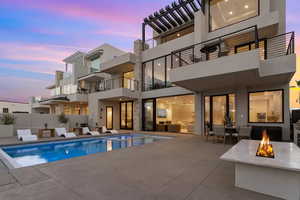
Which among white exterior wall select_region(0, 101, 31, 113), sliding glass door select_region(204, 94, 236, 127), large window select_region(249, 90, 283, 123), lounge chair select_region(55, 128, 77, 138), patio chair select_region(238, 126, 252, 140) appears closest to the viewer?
patio chair select_region(238, 126, 252, 140)

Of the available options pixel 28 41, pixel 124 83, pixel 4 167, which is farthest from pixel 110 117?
pixel 4 167

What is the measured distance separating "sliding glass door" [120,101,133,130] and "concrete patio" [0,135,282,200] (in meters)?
11.1

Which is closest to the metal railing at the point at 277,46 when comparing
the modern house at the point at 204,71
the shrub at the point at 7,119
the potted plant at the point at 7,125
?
the modern house at the point at 204,71

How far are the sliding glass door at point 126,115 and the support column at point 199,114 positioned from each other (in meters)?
6.86

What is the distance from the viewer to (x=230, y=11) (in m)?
10.6

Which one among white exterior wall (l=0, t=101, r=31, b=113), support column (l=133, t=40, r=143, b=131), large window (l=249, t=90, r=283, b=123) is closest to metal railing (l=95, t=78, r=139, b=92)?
support column (l=133, t=40, r=143, b=131)

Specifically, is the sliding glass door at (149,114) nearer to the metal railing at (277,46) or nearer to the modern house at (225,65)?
the modern house at (225,65)

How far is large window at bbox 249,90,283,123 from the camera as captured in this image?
837 centimetres

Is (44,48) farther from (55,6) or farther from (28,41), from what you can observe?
Result: (55,6)

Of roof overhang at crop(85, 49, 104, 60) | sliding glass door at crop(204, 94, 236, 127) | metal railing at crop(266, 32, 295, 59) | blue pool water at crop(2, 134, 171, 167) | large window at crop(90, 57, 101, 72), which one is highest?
roof overhang at crop(85, 49, 104, 60)

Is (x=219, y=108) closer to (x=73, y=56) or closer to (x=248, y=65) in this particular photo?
(x=248, y=65)

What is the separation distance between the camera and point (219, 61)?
22.5 ft

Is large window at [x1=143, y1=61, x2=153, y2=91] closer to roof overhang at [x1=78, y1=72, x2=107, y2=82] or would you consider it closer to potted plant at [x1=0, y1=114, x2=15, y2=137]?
roof overhang at [x1=78, y1=72, x2=107, y2=82]

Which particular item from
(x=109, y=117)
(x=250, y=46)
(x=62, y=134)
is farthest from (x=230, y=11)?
(x=62, y=134)
